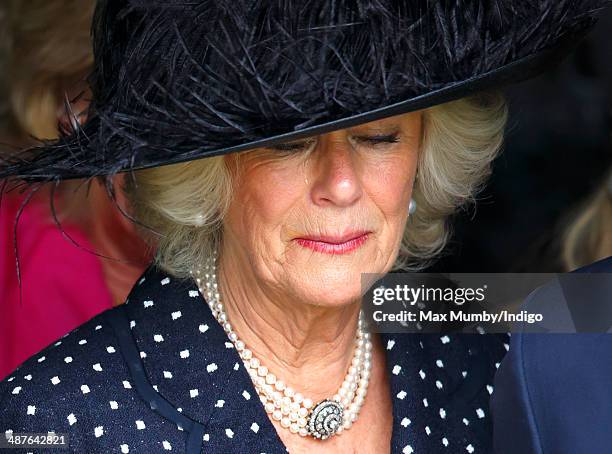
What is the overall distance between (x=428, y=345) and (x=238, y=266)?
50cm

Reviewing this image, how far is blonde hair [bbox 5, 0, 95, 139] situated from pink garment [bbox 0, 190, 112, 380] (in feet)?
0.89

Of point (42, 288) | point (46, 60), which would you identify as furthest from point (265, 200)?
point (46, 60)

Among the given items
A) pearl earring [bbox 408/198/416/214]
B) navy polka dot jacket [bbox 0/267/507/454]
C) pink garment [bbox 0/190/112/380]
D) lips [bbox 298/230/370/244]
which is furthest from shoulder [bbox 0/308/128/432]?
pink garment [bbox 0/190/112/380]

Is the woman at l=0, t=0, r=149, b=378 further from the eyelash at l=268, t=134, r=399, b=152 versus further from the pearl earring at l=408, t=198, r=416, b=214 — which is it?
the eyelash at l=268, t=134, r=399, b=152

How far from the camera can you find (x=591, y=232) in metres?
3.03

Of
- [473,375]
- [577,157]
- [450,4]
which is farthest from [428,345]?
[577,157]

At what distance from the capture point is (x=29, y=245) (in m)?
3.17

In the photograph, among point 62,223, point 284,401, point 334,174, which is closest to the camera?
point 334,174

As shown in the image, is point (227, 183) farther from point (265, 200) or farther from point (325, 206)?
point (325, 206)

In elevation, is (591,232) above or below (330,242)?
above

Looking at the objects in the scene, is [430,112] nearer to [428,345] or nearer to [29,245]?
[428,345]

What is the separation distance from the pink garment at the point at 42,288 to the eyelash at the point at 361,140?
1.12 metres

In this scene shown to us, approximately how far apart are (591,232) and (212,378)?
3.92 ft

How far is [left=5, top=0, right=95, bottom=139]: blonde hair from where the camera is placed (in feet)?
10.7
